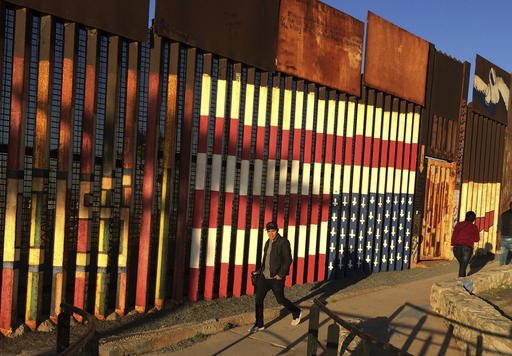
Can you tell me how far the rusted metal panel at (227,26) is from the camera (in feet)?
23.3

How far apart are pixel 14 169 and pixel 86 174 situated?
2.74ft

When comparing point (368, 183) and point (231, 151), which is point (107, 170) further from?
point (368, 183)

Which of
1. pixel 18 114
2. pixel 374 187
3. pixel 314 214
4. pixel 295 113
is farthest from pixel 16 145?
pixel 374 187

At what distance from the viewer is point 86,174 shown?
6355 mm

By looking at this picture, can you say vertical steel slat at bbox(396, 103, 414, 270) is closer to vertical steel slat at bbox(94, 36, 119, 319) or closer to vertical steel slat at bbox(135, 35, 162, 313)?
vertical steel slat at bbox(135, 35, 162, 313)

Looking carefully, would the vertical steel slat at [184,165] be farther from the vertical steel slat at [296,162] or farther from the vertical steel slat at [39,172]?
the vertical steel slat at [296,162]

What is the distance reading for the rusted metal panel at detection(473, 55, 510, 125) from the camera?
14.0m

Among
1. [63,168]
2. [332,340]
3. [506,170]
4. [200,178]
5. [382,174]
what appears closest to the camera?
[332,340]

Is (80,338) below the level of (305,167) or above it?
below

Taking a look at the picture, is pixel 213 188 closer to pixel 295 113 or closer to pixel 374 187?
pixel 295 113

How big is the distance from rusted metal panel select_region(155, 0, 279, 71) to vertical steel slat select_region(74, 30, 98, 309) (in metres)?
1.09

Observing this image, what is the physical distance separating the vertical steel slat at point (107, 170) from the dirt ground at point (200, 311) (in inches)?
16.0

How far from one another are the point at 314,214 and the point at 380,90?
311cm

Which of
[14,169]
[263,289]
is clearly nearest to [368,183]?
[263,289]
